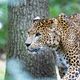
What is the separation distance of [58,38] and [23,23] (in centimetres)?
105

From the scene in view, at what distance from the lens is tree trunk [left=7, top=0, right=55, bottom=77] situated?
32.9ft

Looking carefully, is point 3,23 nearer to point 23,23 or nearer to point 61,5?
point 61,5

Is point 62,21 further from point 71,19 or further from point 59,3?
point 59,3

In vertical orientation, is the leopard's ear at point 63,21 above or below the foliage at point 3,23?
below

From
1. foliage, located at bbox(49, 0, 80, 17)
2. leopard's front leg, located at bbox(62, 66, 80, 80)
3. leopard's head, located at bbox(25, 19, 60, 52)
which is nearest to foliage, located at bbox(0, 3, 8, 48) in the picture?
foliage, located at bbox(49, 0, 80, 17)

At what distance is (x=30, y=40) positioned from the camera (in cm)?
911

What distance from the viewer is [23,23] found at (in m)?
10.1

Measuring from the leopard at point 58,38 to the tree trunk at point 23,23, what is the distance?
0.78 meters

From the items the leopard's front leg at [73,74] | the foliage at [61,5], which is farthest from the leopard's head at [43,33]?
the foliage at [61,5]

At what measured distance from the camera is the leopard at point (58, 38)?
9078 mm

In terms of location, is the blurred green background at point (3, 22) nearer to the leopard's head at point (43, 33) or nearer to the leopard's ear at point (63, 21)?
the leopard's ear at point (63, 21)

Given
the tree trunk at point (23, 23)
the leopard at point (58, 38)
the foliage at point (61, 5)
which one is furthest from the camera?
the foliage at point (61, 5)

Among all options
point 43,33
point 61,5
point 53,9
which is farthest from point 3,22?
point 43,33

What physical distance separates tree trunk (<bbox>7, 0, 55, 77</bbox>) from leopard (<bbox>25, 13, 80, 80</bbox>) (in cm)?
78
